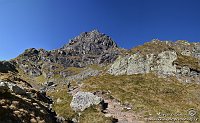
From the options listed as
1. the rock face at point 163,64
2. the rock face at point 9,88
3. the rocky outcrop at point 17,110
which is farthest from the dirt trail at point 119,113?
the rock face at point 163,64

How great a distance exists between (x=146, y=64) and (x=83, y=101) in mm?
35761

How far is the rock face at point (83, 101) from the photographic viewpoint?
167ft

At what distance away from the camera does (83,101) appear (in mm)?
51906

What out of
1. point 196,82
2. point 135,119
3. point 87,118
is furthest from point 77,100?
point 196,82

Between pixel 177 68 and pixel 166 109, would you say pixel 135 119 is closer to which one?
pixel 166 109

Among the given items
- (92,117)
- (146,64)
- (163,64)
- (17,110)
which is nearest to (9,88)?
(17,110)

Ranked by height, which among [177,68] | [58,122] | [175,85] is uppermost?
[177,68]

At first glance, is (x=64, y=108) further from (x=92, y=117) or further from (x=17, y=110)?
(x=17, y=110)

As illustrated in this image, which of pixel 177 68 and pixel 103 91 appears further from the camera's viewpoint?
pixel 177 68

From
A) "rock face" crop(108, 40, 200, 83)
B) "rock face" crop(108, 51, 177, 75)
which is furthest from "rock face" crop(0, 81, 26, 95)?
"rock face" crop(108, 51, 177, 75)

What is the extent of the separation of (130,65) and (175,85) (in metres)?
19.4

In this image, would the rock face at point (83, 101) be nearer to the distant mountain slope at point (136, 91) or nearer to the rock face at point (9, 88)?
the distant mountain slope at point (136, 91)

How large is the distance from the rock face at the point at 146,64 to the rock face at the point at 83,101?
1213 inches

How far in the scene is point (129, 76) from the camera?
255 ft
